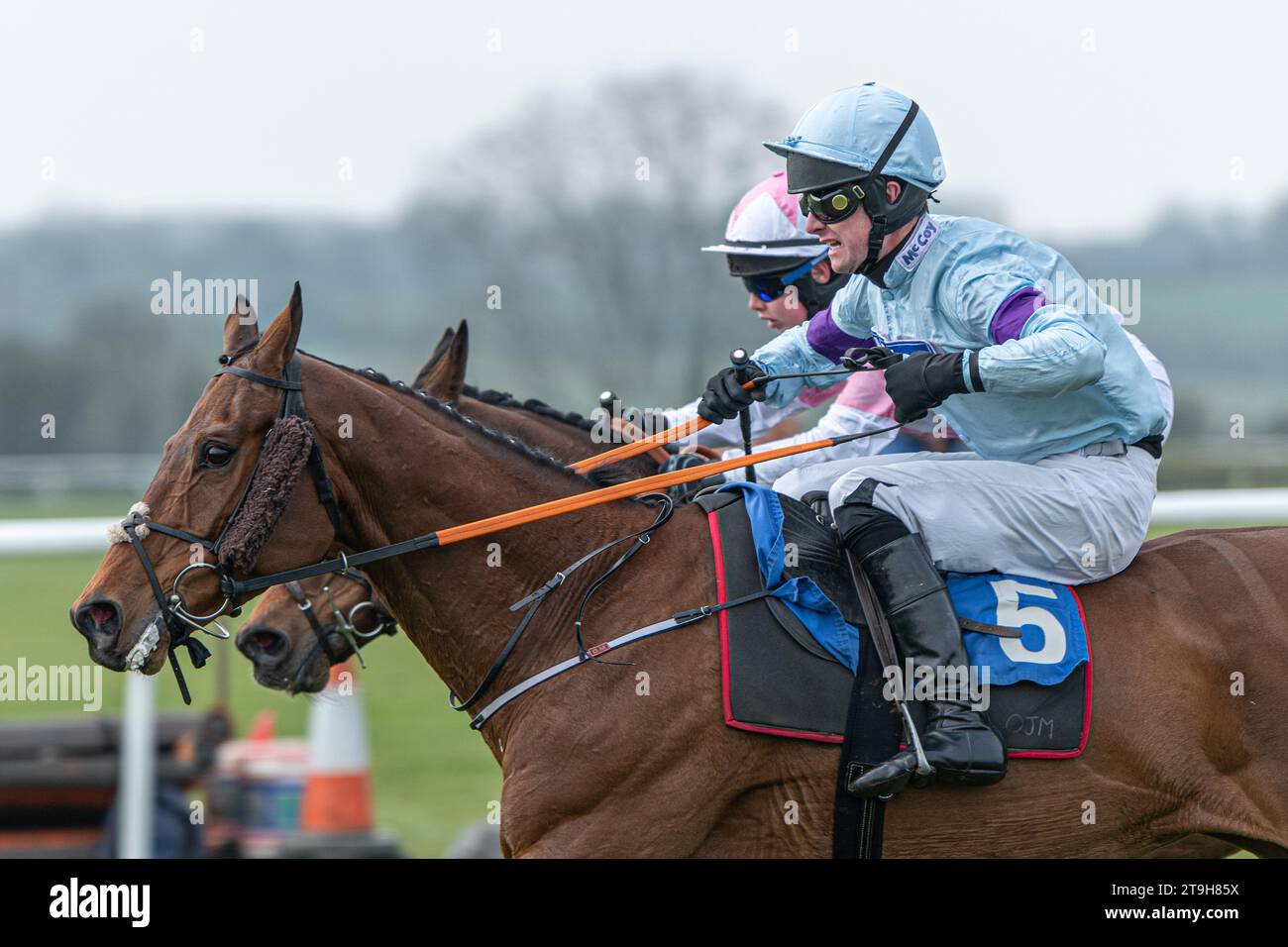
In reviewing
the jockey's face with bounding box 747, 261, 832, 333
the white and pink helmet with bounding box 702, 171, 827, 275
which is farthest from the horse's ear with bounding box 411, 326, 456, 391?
the jockey's face with bounding box 747, 261, 832, 333

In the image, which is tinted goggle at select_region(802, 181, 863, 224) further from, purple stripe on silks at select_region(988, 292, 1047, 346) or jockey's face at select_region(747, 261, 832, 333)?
jockey's face at select_region(747, 261, 832, 333)

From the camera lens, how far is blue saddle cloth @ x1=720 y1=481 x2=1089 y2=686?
3287mm

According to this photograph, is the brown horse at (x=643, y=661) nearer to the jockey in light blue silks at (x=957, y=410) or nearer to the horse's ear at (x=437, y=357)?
the jockey in light blue silks at (x=957, y=410)

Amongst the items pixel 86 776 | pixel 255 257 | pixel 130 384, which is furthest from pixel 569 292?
pixel 86 776

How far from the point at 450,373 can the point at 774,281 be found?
117 centimetres

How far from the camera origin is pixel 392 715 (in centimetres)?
1180

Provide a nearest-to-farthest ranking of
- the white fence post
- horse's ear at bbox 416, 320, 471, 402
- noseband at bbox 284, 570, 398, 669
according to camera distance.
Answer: noseband at bbox 284, 570, 398, 669 → horse's ear at bbox 416, 320, 471, 402 → the white fence post

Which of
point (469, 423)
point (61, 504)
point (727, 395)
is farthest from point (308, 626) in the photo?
point (61, 504)

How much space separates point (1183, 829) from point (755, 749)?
1.08m

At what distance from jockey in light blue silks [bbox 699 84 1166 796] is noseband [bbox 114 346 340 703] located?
1.28 meters

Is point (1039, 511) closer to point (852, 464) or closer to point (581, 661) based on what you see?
point (852, 464)

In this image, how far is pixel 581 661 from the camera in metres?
3.30

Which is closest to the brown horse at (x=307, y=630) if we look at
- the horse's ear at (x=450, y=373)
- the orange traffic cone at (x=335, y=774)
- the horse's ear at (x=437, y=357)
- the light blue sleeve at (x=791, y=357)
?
the horse's ear at (x=450, y=373)
